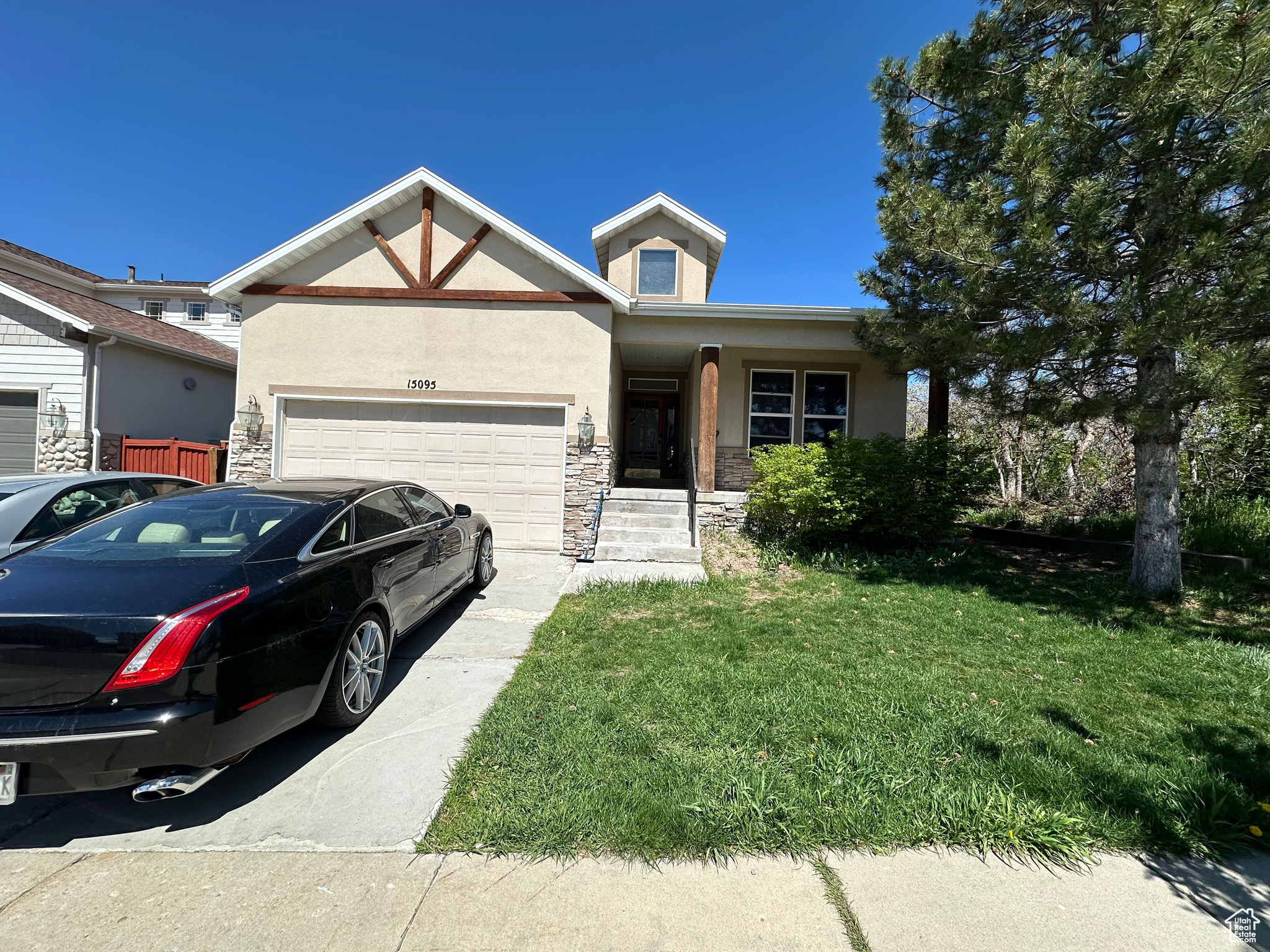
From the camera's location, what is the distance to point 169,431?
11969 millimetres

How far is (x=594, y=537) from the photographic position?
8.56 metres

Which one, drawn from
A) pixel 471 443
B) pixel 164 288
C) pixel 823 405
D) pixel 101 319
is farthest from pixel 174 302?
pixel 823 405

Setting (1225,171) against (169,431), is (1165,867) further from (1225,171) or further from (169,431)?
(169,431)

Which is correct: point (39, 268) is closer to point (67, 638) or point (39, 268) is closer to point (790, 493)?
point (67, 638)

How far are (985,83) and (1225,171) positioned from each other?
2.70 metres

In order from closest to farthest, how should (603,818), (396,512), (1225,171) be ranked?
(603,818)
(396,512)
(1225,171)

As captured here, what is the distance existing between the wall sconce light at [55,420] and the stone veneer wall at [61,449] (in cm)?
5

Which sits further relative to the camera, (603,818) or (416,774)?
(416,774)

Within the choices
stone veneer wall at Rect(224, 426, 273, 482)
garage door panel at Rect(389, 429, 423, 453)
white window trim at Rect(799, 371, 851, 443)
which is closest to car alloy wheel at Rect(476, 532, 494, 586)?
garage door panel at Rect(389, 429, 423, 453)

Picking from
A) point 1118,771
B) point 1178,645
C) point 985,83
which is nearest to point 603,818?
point 1118,771

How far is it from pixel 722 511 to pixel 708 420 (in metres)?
1.58

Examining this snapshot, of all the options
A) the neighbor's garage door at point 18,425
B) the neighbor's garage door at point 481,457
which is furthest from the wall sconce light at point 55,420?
the neighbor's garage door at point 481,457

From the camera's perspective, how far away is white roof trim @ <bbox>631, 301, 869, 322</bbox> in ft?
31.5

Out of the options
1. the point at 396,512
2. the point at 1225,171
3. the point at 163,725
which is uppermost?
the point at 1225,171
